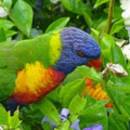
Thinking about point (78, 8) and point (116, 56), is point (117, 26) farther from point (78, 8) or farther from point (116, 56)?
point (116, 56)

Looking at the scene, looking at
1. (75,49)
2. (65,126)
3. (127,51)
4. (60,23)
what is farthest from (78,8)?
(65,126)

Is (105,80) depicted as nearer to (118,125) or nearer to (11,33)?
(118,125)

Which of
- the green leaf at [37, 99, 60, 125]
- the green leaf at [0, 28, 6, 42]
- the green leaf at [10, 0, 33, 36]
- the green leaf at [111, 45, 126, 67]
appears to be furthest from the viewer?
the green leaf at [10, 0, 33, 36]

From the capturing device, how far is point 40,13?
204 centimetres

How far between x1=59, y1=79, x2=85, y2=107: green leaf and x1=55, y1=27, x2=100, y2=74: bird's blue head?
18 cm

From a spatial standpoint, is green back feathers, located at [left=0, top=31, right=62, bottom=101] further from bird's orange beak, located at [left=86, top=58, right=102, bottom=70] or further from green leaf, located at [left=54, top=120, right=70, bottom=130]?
green leaf, located at [left=54, top=120, right=70, bottom=130]

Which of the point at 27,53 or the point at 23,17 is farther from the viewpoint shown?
the point at 23,17

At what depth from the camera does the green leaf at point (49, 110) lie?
4.23 feet

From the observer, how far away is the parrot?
1540 millimetres

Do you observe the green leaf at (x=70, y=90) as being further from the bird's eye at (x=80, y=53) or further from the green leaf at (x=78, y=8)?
the green leaf at (x=78, y=8)

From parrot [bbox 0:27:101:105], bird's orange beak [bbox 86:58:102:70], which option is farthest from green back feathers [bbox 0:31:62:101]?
bird's orange beak [bbox 86:58:102:70]

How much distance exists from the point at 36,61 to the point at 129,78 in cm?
27

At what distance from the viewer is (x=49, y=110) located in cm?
134

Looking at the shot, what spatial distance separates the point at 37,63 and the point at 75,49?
0.11 m
